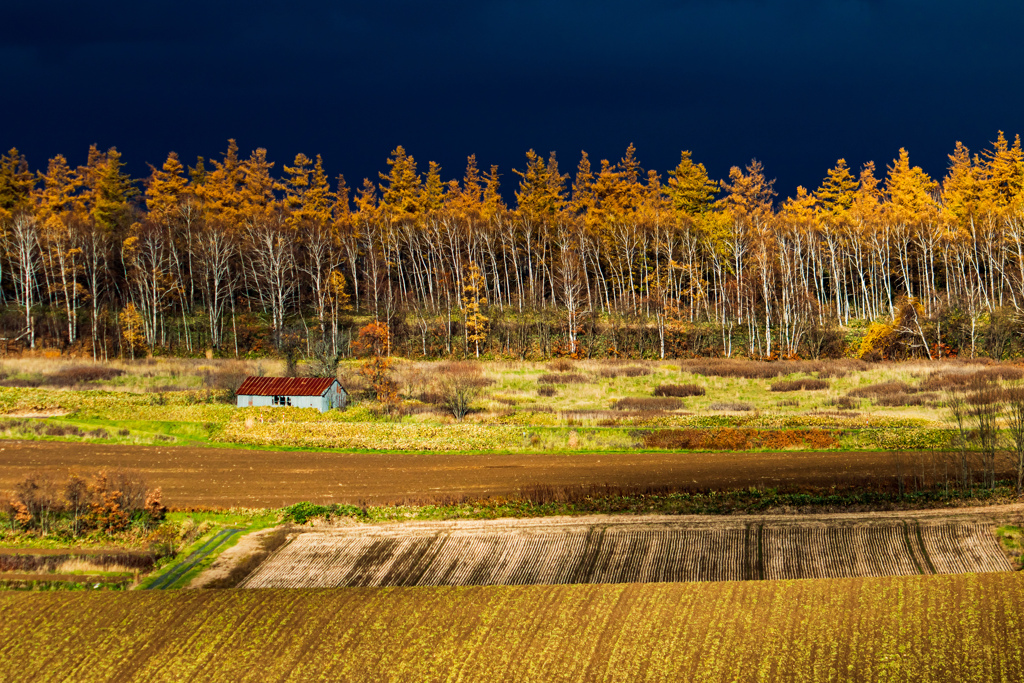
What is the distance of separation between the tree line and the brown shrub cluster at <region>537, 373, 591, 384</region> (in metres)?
12.1

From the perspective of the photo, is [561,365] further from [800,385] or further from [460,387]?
[800,385]

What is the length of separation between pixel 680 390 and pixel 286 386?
2380cm

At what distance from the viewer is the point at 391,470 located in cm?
A: 3300

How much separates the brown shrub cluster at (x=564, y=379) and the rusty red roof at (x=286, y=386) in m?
14.9

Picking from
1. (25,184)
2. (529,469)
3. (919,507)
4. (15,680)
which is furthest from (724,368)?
(25,184)

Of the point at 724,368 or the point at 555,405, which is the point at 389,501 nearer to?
the point at 555,405

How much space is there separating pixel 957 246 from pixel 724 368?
28.1m

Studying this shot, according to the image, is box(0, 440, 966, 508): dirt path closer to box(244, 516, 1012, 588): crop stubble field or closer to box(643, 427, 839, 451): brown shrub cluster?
box(643, 427, 839, 451): brown shrub cluster

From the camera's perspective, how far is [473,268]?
73.2m

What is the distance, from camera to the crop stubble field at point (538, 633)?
15.1m

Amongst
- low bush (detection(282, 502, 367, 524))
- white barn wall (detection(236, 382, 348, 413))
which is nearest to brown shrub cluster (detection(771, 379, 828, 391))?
white barn wall (detection(236, 382, 348, 413))

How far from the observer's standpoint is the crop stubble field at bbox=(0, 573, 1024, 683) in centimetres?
1509

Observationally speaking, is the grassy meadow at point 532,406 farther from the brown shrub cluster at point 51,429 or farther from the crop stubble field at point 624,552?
the crop stubble field at point 624,552

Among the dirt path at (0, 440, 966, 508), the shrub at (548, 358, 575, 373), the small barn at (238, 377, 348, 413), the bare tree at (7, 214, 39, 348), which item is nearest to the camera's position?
the dirt path at (0, 440, 966, 508)
